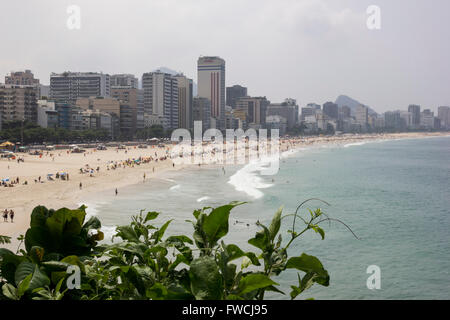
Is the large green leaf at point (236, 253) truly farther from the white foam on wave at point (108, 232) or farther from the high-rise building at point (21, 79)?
the high-rise building at point (21, 79)

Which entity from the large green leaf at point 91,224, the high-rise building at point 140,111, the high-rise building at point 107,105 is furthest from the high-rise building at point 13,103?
the large green leaf at point 91,224

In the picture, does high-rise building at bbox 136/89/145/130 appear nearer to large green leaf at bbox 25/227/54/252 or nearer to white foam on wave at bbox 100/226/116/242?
white foam on wave at bbox 100/226/116/242

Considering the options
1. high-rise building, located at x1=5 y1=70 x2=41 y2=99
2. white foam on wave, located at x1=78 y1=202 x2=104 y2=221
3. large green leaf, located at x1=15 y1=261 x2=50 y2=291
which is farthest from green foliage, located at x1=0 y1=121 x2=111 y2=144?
large green leaf, located at x1=15 y1=261 x2=50 y2=291

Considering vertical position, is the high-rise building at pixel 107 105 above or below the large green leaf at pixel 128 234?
above

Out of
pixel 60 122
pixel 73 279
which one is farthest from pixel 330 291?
pixel 60 122

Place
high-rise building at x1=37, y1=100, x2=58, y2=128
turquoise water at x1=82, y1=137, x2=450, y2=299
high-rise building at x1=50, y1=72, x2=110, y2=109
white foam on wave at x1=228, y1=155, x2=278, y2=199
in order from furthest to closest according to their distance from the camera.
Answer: high-rise building at x1=50, y1=72, x2=110, y2=109, high-rise building at x1=37, y1=100, x2=58, y2=128, white foam on wave at x1=228, y1=155, x2=278, y2=199, turquoise water at x1=82, y1=137, x2=450, y2=299

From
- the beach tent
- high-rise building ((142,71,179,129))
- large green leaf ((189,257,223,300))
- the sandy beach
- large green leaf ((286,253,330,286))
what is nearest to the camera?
large green leaf ((189,257,223,300))

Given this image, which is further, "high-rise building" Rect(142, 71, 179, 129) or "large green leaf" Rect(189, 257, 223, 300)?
"high-rise building" Rect(142, 71, 179, 129)

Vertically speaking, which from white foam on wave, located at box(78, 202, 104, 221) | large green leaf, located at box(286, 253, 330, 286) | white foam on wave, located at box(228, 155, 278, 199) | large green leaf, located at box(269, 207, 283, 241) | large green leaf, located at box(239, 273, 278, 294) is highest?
large green leaf, located at box(269, 207, 283, 241)
